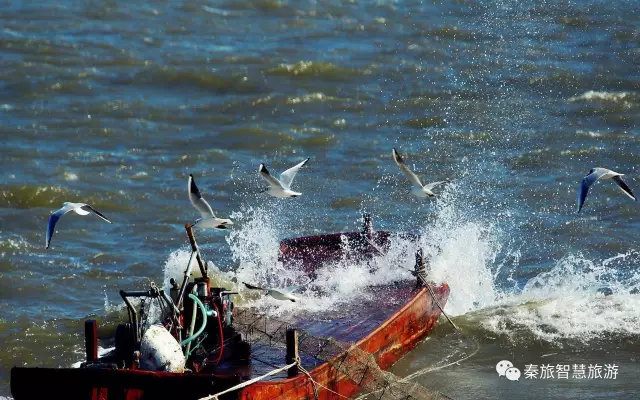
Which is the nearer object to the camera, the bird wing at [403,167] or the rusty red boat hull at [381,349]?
the rusty red boat hull at [381,349]

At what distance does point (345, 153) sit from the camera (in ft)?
66.7

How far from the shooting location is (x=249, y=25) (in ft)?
88.2

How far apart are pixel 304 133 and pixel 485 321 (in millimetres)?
8209

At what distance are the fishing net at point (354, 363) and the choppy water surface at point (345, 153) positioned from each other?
159cm

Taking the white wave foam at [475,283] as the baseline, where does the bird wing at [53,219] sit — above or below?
above

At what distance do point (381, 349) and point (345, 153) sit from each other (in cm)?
879

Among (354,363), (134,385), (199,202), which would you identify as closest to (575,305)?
(354,363)

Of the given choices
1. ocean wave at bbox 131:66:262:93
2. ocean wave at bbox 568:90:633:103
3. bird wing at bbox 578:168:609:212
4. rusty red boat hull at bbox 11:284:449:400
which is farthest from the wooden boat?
ocean wave at bbox 131:66:262:93

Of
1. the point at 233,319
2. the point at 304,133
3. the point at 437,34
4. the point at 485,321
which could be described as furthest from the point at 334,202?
the point at 437,34

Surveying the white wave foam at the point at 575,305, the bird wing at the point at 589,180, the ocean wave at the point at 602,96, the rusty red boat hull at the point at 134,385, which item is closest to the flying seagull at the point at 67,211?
the rusty red boat hull at the point at 134,385

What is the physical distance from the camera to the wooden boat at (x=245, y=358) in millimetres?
9477

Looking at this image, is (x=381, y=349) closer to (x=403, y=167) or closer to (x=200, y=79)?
(x=403, y=167)

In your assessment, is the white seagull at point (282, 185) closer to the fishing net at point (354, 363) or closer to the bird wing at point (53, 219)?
the fishing net at point (354, 363)

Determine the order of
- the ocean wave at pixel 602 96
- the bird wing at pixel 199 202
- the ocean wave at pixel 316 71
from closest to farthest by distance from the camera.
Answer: the bird wing at pixel 199 202
the ocean wave at pixel 602 96
the ocean wave at pixel 316 71
